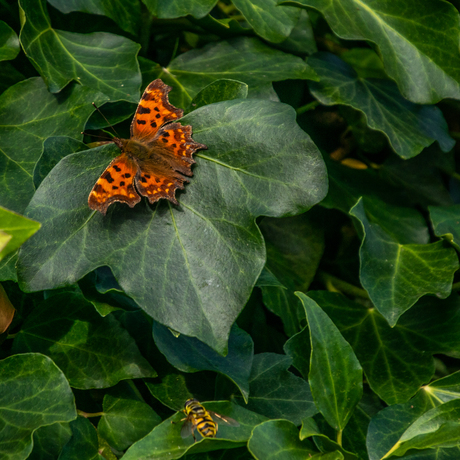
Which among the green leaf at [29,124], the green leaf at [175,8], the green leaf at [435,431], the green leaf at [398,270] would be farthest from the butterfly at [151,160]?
the green leaf at [435,431]

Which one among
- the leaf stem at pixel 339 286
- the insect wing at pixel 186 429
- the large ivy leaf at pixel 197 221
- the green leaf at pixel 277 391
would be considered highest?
the large ivy leaf at pixel 197 221

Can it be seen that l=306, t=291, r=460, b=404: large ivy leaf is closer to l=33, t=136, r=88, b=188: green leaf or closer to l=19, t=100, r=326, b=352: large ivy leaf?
l=19, t=100, r=326, b=352: large ivy leaf

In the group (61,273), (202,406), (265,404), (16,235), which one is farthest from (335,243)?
(16,235)

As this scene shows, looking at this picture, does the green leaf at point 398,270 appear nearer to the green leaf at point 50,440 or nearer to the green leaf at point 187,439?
the green leaf at point 187,439

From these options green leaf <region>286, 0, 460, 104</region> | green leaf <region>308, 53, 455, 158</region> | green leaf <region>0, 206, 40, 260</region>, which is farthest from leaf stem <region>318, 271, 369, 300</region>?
green leaf <region>0, 206, 40, 260</region>

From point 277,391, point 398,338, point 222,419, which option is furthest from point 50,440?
point 398,338

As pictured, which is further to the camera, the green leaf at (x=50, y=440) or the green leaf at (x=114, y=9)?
the green leaf at (x=114, y=9)

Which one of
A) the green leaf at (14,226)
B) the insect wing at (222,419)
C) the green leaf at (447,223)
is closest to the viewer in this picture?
the green leaf at (14,226)
